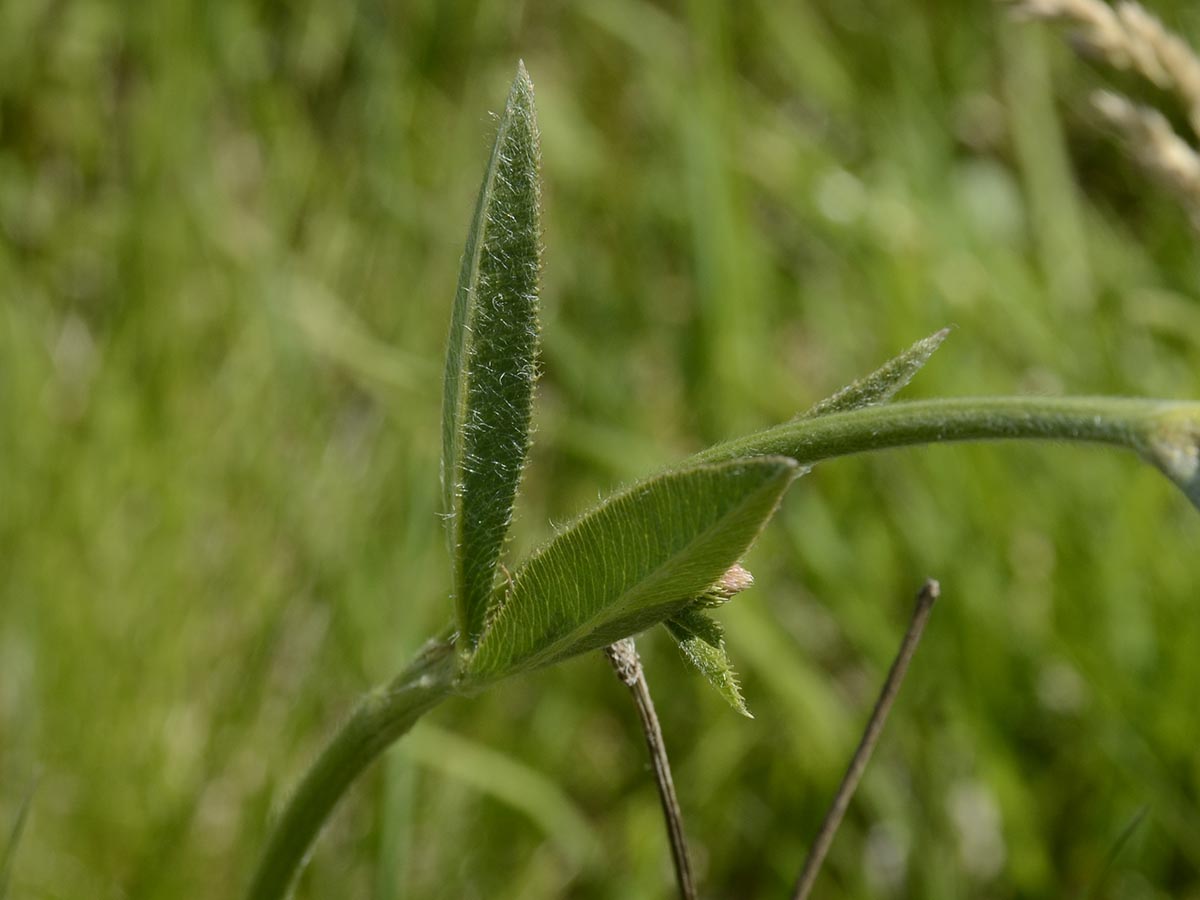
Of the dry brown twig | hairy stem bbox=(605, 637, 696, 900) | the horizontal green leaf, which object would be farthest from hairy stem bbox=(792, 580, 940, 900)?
the dry brown twig

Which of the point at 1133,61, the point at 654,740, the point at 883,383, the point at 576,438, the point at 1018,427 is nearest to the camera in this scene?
the point at 1018,427

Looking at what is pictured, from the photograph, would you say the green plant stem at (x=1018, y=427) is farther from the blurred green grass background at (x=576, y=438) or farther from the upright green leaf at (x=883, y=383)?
the blurred green grass background at (x=576, y=438)

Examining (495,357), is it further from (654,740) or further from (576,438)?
(576,438)

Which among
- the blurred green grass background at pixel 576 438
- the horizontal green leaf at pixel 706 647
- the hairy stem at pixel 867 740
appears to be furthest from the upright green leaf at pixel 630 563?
the blurred green grass background at pixel 576 438

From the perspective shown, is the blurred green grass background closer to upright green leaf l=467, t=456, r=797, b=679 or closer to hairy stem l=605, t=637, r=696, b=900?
hairy stem l=605, t=637, r=696, b=900

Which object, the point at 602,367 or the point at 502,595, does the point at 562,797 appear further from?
the point at 502,595

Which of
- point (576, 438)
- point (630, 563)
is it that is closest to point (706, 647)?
point (630, 563)

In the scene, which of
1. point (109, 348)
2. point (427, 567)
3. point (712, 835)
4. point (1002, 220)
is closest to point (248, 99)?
point (109, 348)
